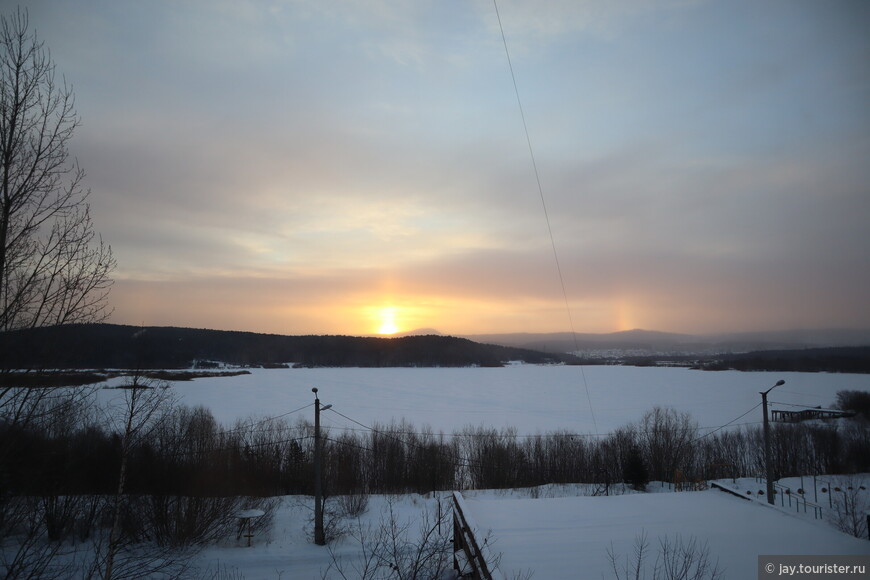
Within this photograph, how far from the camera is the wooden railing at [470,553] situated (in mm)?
7403

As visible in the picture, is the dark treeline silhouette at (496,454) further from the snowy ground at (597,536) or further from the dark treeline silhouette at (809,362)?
the dark treeline silhouette at (809,362)

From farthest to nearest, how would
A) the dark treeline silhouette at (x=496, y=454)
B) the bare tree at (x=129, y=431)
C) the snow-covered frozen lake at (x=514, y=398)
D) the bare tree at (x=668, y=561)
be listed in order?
the snow-covered frozen lake at (x=514, y=398)
the dark treeline silhouette at (x=496, y=454)
the bare tree at (x=668, y=561)
the bare tree at (x=129, y=431)

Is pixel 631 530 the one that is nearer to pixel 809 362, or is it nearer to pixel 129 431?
pixel 129 431

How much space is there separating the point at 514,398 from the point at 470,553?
50.0 meters

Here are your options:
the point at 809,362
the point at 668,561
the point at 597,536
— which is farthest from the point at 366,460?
the point at 809,362

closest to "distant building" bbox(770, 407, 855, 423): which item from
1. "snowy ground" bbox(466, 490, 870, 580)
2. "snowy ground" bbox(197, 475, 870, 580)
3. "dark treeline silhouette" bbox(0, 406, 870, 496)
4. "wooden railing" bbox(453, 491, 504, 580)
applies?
"dark treeline silhouette" bbox(0, 406, 870, 496)

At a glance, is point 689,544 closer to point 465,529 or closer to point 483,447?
point 465,529

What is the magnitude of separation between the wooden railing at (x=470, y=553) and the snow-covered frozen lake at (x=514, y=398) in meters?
25.7

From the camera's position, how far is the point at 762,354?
98.2m

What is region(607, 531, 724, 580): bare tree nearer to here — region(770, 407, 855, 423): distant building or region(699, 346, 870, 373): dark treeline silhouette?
region(770, 407, 855, 423): distant building

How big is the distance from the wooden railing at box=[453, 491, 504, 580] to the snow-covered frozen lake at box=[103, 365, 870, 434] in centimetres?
2568

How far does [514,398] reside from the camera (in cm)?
5725

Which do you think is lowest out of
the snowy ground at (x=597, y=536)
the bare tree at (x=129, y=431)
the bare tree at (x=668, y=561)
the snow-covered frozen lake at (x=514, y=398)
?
the snow-covered frozen lake at (x=514, y=398)

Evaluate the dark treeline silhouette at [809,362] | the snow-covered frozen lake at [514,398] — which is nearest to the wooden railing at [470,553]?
the snow-covered frozen lake at [514,398]
